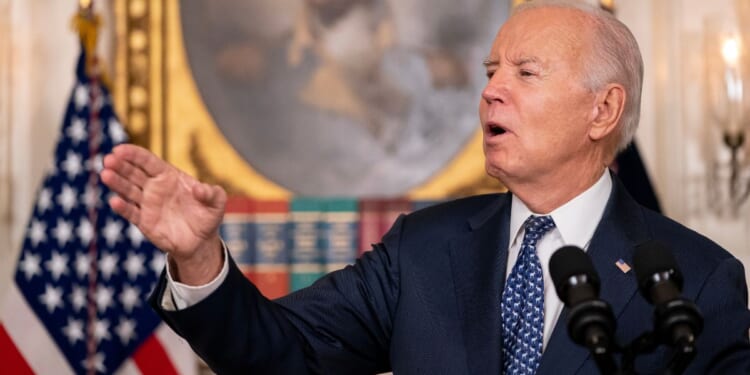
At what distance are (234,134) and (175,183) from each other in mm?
4304

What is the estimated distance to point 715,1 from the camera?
255 inches

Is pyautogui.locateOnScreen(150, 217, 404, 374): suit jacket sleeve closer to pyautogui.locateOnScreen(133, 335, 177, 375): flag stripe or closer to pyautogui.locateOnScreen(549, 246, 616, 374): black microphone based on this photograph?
pyautogui.locateOnScreen(549, 246, 616, 374): black microphone

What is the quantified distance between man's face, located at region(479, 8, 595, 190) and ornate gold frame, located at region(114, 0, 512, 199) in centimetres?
369

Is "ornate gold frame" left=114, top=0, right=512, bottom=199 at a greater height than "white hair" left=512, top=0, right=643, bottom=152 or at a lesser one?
lesser

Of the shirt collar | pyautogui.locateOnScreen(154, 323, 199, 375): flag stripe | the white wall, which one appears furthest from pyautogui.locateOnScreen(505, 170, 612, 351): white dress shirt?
the white wall

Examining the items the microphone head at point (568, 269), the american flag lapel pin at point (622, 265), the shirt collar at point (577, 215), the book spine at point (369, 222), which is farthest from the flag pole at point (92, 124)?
the microphone head at point (568, 269)

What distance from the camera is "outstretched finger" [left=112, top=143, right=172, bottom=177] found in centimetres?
216

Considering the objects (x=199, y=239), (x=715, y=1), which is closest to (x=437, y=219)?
(x=199, y=239)

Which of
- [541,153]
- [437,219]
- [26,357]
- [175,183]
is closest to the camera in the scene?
[175,183]

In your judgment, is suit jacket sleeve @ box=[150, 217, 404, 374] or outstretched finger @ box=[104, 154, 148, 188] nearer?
outstretched finger @ box=[104, 154, 148, 188]

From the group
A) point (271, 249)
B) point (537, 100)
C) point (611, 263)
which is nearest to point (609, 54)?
point (537, 100)

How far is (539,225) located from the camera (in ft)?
9.23

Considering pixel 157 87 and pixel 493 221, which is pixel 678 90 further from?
pixel 493 221

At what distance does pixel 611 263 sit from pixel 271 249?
3.81m
